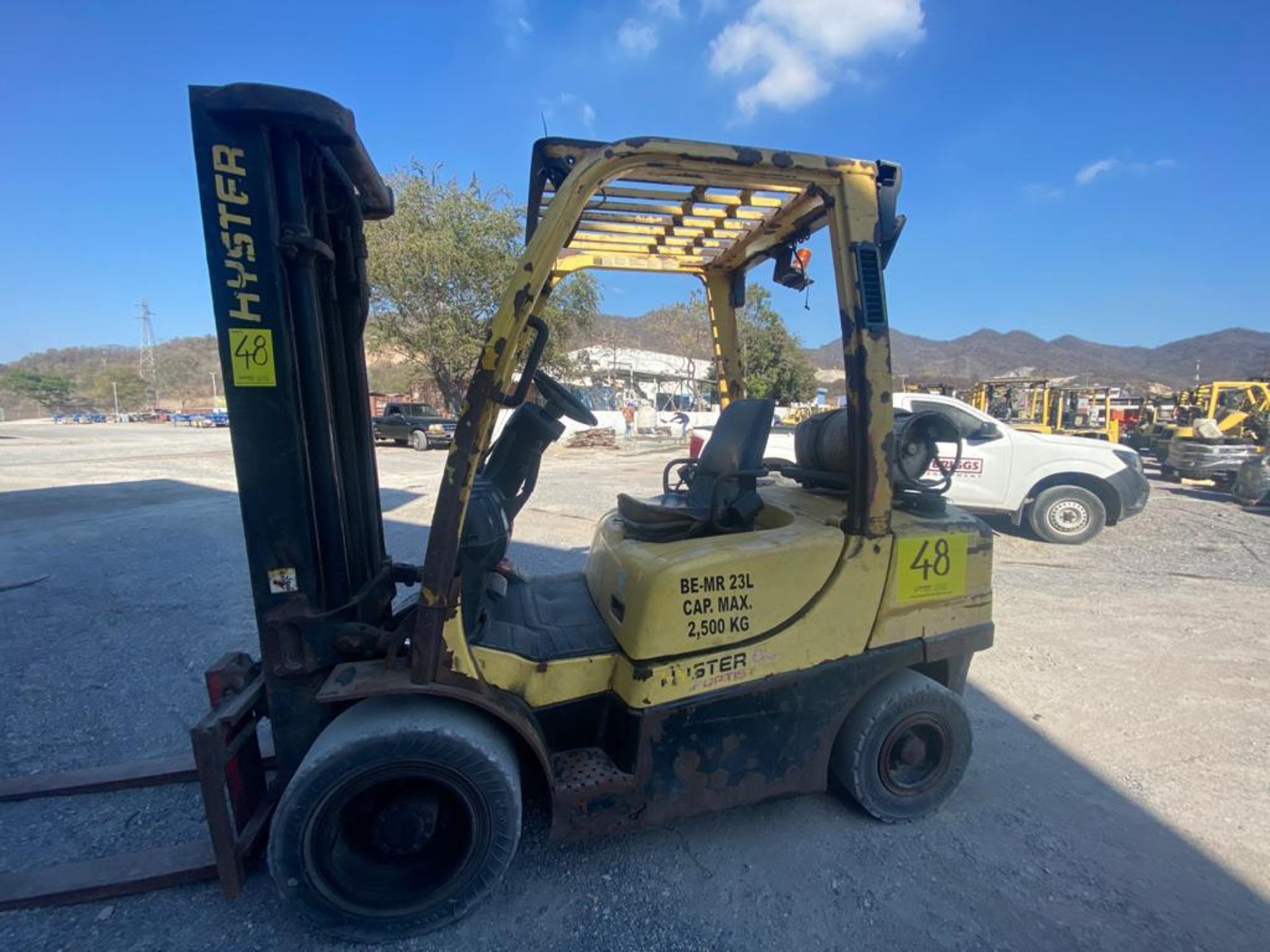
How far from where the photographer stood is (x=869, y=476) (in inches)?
102

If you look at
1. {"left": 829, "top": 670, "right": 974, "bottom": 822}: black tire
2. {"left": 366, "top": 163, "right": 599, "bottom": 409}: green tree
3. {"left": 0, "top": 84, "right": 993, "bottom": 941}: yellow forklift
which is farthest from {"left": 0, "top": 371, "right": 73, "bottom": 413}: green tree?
{"left": 829, "top": 670, "right": 974, "bottom": 822}: black tire

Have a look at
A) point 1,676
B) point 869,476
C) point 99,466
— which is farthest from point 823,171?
point 99,466

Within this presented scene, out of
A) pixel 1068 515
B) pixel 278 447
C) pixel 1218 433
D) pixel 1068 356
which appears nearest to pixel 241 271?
A: pixel 278 447

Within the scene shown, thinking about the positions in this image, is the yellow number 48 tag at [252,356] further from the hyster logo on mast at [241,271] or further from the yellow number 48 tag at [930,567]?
the yellow number 48 tag at [930,567]

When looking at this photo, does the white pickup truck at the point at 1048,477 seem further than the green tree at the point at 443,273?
No

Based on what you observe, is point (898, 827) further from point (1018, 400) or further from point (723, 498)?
point (1018, 400)

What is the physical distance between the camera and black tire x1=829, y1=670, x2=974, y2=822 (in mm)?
2775

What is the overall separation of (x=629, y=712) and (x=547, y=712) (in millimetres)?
388

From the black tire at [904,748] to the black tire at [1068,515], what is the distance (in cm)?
669

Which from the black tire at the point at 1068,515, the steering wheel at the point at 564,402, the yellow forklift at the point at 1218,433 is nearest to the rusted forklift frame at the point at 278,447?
the steering wheel at the point at 564,402

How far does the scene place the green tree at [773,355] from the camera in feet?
117

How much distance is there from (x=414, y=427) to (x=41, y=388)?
262 ft

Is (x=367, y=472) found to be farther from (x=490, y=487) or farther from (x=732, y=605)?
(x=732, y=605)

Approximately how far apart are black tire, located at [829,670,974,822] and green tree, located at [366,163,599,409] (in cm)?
2261
